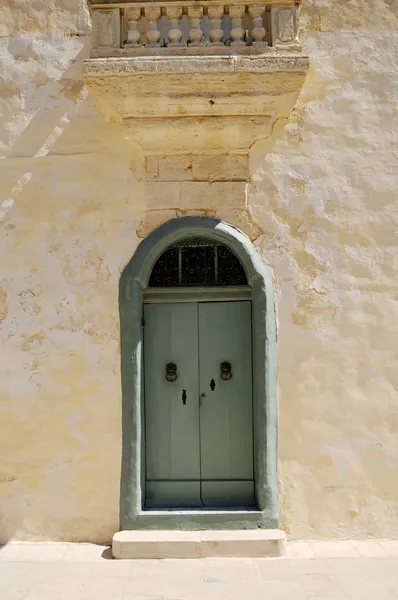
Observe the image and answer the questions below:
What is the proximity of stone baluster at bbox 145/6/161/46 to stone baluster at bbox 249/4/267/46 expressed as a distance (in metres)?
0.74

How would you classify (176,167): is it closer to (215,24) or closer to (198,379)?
(215,24)

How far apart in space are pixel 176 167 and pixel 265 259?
1042 mm

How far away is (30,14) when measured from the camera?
5199 millimetres

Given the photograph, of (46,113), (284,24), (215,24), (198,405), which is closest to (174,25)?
(215,24)

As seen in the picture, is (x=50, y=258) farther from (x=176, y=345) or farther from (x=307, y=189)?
(x=307, y=189)

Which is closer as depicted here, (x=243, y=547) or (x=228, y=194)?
(x=243, y=547)

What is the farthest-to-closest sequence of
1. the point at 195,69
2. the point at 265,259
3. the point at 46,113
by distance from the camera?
1. the point at 46,113
2. the point at 265,259
3. the point at 195,69

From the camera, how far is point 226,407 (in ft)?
16.7

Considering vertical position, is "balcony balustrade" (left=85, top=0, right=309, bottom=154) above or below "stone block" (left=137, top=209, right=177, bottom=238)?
above

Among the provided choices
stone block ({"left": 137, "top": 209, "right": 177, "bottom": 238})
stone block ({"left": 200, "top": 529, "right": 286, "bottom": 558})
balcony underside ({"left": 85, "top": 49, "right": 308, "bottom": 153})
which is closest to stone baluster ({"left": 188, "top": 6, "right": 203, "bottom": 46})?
balcony underside ({"left": 85, "top": 49, "right": 308, "bottom": 153})

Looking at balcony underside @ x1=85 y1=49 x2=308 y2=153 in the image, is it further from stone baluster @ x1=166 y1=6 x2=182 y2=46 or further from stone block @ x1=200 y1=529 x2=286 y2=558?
stone block @ x1=200 y1=529 x2=286 y2=558

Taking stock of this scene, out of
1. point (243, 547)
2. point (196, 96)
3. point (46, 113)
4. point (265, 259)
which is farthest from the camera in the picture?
point (46, 113)

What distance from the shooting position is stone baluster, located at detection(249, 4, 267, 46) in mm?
4836

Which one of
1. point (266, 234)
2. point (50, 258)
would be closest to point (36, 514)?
point (50, 258)
